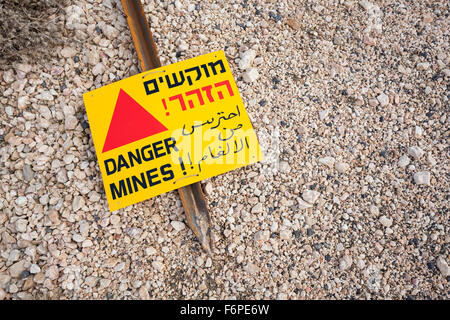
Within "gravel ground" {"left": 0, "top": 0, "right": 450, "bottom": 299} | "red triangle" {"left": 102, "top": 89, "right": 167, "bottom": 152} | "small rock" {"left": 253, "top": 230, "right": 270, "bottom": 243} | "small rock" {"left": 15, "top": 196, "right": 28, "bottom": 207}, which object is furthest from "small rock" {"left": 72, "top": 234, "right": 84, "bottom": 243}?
"small rock" {"left": 253, "top": 230, "right": 270, "bottom": 243}

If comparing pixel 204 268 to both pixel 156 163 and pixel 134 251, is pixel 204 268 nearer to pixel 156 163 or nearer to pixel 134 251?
pixel 134 251

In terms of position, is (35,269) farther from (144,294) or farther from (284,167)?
(284,167)

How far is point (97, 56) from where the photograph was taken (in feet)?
7.09

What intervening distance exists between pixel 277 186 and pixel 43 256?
4.62 ft

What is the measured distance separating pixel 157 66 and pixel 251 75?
0.61m

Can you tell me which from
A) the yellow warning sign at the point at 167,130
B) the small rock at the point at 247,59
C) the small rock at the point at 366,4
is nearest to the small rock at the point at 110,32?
the yellow warning sign at the point at 167,130

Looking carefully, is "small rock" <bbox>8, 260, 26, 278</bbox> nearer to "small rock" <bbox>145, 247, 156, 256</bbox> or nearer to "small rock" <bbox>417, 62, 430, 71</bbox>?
"small rock" <bbox>145, 247, 156, 256</bbox>

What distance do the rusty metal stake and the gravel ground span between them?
6cm

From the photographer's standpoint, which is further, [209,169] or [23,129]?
[23,129]

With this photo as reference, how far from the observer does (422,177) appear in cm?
197

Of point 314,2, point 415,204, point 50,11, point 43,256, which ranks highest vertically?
point 50,11

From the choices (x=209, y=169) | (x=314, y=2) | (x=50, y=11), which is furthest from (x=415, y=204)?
(x=50, y=11)

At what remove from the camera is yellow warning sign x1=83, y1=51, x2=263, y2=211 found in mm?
1884
